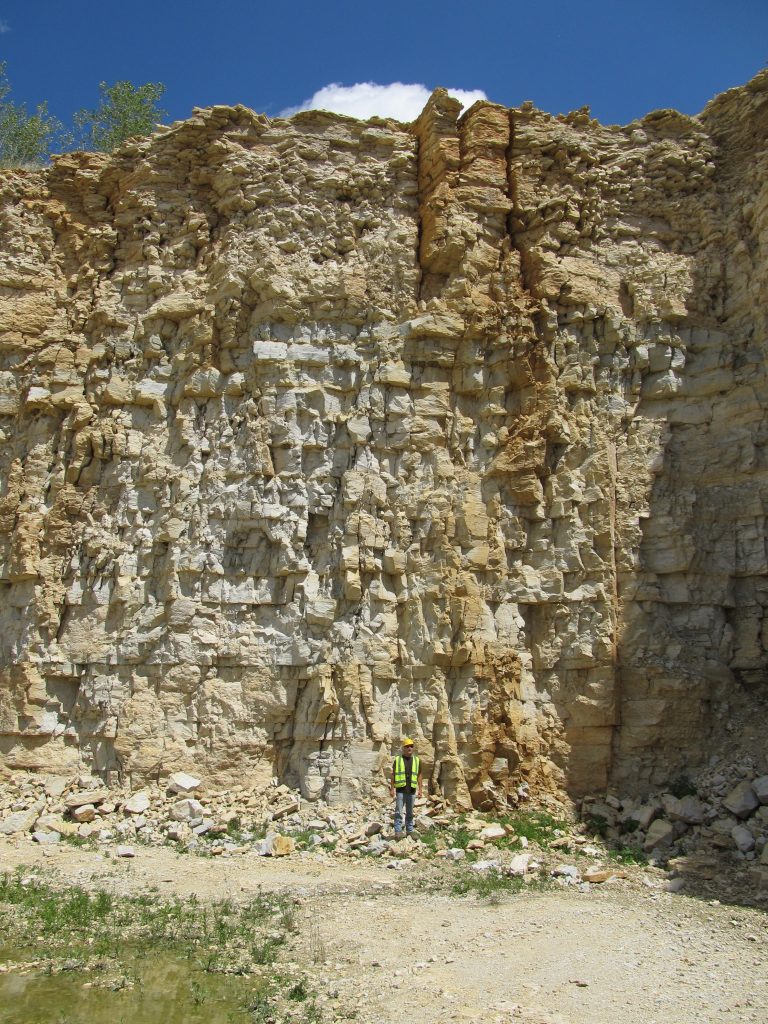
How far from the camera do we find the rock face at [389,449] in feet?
37.2

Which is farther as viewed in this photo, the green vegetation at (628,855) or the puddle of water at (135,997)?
the green vegetation at (628,855)

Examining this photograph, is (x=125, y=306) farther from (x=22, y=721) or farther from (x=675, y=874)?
(x=675, y=874)

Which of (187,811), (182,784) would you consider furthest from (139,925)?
(182,784)

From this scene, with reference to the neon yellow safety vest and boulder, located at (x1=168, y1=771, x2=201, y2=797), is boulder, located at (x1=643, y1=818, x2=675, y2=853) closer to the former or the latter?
the neon yellow safety vest

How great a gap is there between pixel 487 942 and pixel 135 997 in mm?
2832

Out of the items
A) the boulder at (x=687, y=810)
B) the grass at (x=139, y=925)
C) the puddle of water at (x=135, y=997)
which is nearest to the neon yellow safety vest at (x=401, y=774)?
the grass at (x=139, y=925)

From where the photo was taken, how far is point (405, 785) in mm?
10250

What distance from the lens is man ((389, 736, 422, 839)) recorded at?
33.6 ft

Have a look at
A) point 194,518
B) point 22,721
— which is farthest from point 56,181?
point 22,721

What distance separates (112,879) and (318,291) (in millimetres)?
8167

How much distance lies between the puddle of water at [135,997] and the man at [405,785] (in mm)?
3741

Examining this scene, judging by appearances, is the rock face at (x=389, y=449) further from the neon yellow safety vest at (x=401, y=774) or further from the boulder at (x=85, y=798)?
the neon yellow safety vest at (x=401, y=774)

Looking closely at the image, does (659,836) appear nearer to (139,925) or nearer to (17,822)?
(139,925)

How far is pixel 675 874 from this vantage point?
918cm
